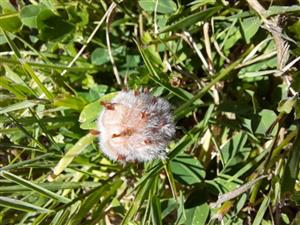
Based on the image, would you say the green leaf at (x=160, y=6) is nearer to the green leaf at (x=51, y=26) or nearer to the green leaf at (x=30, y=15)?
the green leaf at (x=51, y=26)

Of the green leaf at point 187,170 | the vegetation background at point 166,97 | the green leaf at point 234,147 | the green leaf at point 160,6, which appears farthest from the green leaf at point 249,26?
the green leaf at point 187,170

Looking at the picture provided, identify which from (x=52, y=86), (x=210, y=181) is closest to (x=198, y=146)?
(x=210, y=181)

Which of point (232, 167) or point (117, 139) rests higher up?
point (117, 139)

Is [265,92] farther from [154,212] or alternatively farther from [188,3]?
[154,212]

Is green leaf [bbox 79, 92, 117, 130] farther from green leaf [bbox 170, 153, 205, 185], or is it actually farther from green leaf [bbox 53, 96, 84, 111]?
green leaf [bbox 170, 153, 205, 185]

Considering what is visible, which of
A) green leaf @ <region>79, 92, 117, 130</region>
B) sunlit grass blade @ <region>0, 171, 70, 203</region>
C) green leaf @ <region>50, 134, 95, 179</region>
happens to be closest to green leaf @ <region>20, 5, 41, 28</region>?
green leaf @ <region>79, 92, 117, 130</region>

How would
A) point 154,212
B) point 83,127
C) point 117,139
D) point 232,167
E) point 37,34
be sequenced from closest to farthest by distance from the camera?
point 117,139 < point 154,212 < point 83,127 < point 232,167 < point 37,34
